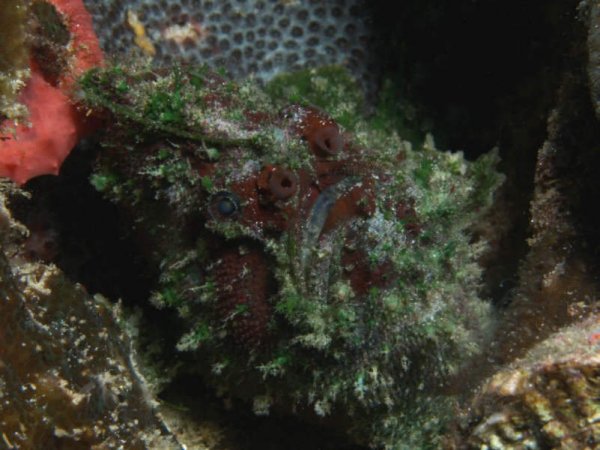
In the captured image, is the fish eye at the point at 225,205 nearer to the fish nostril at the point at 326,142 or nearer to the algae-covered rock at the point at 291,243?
the algae-covered rock at the point at 291,243

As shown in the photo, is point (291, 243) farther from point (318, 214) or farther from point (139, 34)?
point (139, 34)

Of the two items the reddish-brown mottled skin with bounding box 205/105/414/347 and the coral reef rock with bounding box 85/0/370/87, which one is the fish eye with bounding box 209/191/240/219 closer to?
the reddish-brown mottled skin with bounding box 205/105/414/347

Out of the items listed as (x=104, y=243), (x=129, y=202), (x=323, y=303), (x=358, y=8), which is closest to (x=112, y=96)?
(x=129, y=202)

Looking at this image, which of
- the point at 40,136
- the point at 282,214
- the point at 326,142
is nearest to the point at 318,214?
the point at 282,214

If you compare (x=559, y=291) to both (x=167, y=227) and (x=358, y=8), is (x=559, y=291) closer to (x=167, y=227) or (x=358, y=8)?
(x=167, y=227)

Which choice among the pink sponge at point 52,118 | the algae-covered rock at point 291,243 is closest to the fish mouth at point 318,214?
the algae-covered rock at point 291,243

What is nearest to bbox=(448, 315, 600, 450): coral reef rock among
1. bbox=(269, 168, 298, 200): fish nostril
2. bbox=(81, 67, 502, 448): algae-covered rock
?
bbox=(81, 67, 502, 448): algae-covered rock
